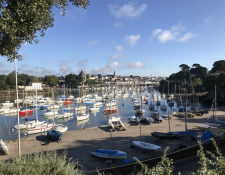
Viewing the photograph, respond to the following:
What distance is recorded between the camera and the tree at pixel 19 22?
4.47m

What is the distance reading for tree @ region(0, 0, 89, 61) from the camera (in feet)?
14.7

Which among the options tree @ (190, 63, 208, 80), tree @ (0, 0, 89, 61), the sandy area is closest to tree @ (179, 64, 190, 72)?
tree @ (190, 63, 208, 80)

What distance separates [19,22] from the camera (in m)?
4.83

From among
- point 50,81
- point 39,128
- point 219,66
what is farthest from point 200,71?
point 50,81

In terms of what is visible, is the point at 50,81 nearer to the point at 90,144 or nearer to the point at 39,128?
the point at 39,128

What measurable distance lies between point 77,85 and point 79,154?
362ft

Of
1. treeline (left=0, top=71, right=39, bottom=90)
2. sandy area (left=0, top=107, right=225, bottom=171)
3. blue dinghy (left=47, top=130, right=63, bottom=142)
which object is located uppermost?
treeline (left=0, top=71, right=39, bottom=90)

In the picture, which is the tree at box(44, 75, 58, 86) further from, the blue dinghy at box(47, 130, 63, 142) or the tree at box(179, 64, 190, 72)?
the blue dinghy at box(47, 130, 63, 142)

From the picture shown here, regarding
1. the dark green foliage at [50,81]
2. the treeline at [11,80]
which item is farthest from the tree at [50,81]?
the treeline at [11,80]

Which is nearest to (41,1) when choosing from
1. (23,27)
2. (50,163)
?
(23,27)

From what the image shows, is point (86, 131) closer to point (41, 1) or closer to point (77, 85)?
point (41, 1)

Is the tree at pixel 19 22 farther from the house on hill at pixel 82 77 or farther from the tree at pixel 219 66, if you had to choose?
the house on hill at pixel 82 77

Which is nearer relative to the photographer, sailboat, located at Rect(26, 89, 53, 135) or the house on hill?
sailboat, located at Rect(26, 89, 53, 135)

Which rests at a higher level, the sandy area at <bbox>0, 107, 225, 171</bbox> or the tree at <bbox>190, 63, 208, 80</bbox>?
the tree at <bbox>190, 63, 208, 80</bbox>
